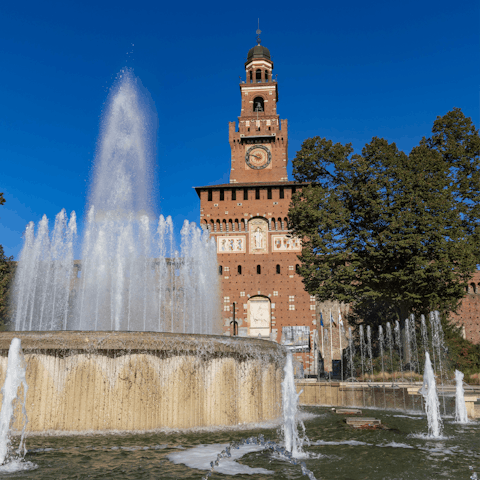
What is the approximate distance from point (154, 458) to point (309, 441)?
242 centimetres

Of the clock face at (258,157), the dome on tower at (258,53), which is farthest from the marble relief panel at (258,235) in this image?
the dome on tower at (258,53)

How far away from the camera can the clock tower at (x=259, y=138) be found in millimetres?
Answer: 33969

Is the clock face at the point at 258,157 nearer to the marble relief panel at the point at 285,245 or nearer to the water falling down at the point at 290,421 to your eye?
the marble relief panel at the point at 285,245

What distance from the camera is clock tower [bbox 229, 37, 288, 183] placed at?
3397 centimetres

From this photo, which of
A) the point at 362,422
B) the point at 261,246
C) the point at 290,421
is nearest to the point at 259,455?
the point at 290,421

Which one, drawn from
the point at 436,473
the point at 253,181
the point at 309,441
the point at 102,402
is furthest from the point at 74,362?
the point at 253,181

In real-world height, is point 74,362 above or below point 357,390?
above

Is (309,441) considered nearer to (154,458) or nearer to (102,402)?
(154,458)

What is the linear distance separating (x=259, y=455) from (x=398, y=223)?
42.4 feet

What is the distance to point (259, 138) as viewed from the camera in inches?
1363

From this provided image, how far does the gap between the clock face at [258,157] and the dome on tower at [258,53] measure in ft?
27.6

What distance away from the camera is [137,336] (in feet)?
21.4

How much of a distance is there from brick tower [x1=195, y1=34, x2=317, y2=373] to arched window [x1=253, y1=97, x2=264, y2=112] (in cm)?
239

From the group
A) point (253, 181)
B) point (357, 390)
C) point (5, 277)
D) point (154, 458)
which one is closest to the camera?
point (154, 458)
